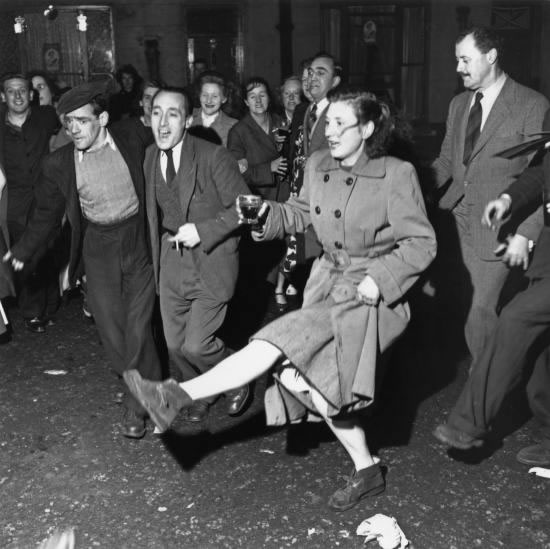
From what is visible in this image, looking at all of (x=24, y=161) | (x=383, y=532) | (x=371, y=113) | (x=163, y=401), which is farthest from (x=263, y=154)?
(x=383, y=532)

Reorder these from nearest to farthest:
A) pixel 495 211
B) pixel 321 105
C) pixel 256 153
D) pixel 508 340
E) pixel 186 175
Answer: pixel 508 340 → pixel 495 211 → pixel 186 175 → pixel 321 105 → pixel 256 153

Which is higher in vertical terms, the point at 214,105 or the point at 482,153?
the point at 214,105

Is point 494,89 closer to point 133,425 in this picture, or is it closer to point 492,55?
point 492,55

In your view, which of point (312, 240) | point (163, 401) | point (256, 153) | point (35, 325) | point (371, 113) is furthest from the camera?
point (256, 153)

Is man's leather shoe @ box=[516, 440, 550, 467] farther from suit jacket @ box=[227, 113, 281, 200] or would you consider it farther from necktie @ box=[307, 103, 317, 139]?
suit jacket @ box=[227, 113, 281, 200]

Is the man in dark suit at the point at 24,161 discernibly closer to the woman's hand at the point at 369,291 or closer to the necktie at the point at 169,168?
the necktie at the point at 169,168

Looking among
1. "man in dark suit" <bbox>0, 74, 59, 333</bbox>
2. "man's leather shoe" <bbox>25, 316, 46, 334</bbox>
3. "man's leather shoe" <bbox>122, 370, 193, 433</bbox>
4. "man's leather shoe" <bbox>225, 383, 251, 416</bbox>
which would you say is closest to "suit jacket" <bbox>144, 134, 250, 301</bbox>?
"man's leather shoe" <bbox>225, 383, 251, 416</bbox>

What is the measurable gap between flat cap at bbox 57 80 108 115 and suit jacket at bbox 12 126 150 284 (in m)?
0.31

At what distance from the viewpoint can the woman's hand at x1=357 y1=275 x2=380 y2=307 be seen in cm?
433

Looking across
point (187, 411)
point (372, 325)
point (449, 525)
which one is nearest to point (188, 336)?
point (187, 411)

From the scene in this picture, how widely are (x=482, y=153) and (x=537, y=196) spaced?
30.0 inches

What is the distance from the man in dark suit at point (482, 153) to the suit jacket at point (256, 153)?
2761 mm

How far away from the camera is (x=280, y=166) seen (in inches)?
328

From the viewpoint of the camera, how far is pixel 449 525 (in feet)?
14.4
